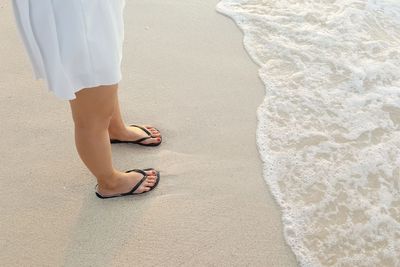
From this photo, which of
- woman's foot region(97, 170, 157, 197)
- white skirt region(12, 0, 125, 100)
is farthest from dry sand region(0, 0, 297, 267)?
white skirt region(12, 0, 125, 100)

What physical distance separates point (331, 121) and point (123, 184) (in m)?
1.02

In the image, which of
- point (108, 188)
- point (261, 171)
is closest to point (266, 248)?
point (261, 171)

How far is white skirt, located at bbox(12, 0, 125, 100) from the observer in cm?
87

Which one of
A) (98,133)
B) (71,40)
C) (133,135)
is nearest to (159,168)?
(133,135)

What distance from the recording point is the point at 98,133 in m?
1.21

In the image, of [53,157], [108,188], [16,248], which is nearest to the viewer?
[16,248]

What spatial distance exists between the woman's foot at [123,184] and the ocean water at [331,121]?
484 mm

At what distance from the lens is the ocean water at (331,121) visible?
1501 mm

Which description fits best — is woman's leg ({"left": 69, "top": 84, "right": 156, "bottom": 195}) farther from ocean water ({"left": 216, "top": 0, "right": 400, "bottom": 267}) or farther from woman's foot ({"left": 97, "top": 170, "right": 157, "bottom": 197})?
ocean water ({"left": 216, "top": 0, "right": 400, "bottom": 267})

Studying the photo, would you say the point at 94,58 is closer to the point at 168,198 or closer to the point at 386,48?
the point at 168,198

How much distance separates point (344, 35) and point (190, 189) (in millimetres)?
1438

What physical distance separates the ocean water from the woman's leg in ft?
2.00

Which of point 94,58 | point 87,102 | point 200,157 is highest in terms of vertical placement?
point 94,58

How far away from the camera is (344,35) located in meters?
2.40
